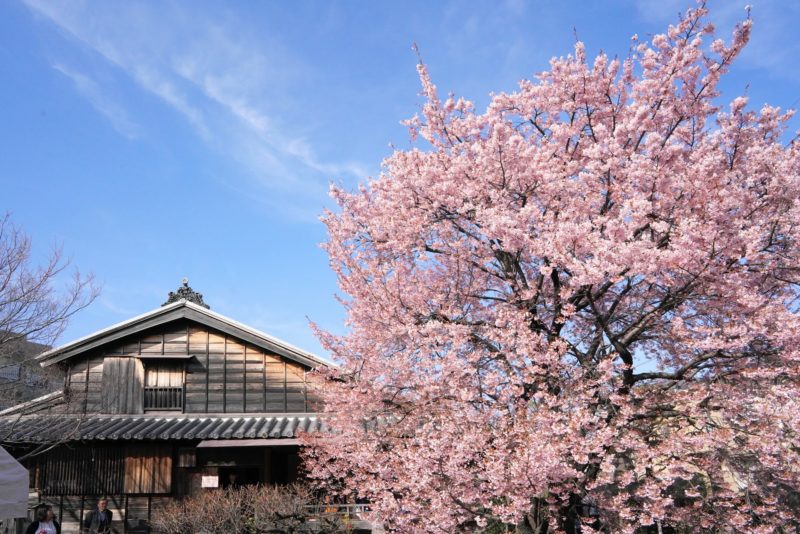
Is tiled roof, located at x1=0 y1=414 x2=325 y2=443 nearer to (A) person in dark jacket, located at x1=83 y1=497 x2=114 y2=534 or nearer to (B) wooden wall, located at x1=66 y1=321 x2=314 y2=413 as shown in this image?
(B) wooden wall, located at x1=66 y1=321 x2=314 y2=413

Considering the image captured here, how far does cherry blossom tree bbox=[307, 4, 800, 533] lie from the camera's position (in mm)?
9008

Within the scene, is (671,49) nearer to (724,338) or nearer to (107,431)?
(724,338)

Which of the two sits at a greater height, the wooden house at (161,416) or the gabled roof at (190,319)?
the gabled roof at (190,319)

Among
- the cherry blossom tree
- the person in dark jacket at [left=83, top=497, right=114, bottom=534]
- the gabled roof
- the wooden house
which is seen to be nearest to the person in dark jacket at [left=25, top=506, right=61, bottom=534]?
the person in dark jacket at [left=83, top=497, right=114, bottom=534]

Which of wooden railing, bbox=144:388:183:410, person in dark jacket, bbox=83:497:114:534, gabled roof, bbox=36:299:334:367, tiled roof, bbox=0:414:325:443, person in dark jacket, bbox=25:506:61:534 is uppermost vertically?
gabled roof, bbox=36:299:334:367

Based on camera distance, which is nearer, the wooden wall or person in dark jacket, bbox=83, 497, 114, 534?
person in dark jacket, bbox=83, 497, 114, 534

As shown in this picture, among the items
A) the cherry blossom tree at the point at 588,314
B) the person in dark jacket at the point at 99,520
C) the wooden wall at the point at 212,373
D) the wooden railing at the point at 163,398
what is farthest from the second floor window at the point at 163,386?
the cherry blossom tree at the point at 588,314

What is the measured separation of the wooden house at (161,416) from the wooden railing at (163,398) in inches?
1.2

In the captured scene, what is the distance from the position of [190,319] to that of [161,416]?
298cm

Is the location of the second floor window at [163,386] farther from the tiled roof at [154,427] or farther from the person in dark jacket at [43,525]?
the person in dark jacket at [43,525]

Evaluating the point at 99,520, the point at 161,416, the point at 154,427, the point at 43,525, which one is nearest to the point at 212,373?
the point at 161,416

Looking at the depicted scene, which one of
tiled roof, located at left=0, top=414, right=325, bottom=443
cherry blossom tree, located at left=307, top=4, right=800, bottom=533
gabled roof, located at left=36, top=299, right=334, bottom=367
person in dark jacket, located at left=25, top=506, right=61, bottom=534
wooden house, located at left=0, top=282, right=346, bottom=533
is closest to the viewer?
cherry blossom tree, located at left=307, top=4, right=800, bottom=533

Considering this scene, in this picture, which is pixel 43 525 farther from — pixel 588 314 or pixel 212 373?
pixel 588 314

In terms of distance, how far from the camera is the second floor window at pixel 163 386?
20.0 meters
